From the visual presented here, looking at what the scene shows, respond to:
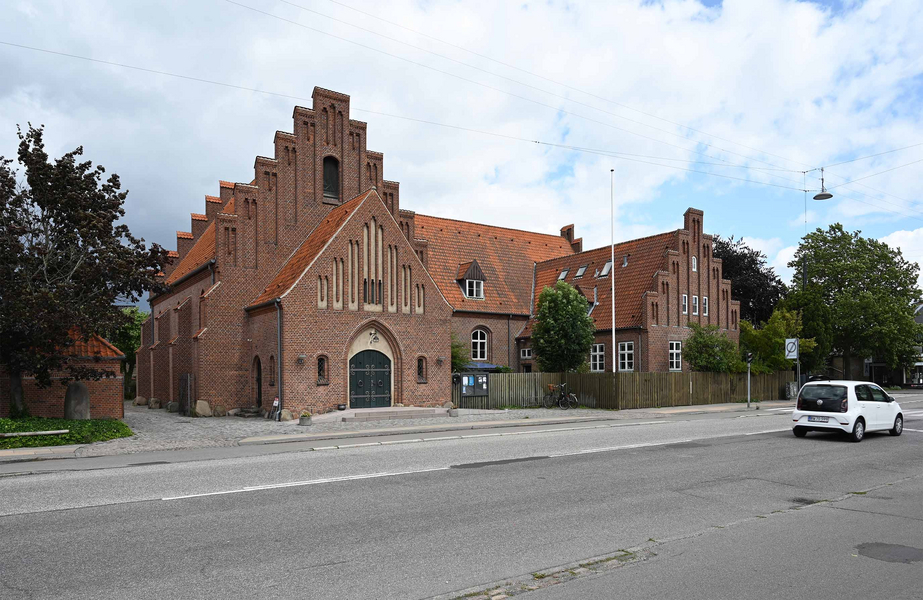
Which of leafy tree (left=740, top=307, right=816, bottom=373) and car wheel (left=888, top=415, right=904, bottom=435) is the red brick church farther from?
car wheel (left=888, top=415, right=904, bottom=435)

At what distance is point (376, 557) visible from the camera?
21.5ft

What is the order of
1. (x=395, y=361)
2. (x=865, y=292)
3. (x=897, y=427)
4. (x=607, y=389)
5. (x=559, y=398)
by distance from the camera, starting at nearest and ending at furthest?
(x=897, y=427) → (x=395, y=361) → (x=559, y=398) → (x=607, y=389) → (x=865, y=292)

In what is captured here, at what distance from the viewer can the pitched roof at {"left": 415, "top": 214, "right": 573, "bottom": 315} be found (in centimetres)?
3988

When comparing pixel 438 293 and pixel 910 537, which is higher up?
pixel 438 293

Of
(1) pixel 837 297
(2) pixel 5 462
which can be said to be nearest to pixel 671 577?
(2) pixel 5 462

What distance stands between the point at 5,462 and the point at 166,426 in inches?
331

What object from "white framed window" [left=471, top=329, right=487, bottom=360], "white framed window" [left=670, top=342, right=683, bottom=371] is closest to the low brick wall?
"white framed window" [left=471, top=329, right=487, bottom=360]

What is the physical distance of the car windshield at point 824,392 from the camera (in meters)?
17.2

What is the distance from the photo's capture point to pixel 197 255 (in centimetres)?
3538

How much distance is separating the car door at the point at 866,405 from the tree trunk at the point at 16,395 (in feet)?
81.0

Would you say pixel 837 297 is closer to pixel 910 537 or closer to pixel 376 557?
pixel 910 537

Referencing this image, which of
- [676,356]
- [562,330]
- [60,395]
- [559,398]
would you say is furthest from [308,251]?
[676,356]

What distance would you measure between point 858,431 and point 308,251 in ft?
68.4

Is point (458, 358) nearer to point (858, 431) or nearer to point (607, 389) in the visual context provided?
point (607, 389)
